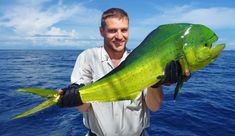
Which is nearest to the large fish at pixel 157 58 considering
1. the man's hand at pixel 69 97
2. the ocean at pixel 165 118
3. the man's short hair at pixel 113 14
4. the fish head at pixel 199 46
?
the fish head at pixel 199 46

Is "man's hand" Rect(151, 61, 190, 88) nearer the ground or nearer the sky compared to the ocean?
nearer the sky

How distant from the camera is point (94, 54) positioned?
311cm

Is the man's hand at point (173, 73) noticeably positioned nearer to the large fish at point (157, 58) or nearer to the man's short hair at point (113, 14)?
the large fish at point (157, 58)

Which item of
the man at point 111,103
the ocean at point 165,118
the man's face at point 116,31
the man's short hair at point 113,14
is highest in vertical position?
the man's short hair at point 113,14

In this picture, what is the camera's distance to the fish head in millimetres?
2031

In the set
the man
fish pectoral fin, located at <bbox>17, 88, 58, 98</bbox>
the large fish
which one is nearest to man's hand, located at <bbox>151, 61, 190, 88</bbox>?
the large fish

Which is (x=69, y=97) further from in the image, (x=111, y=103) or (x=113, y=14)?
(x=113, y=14)

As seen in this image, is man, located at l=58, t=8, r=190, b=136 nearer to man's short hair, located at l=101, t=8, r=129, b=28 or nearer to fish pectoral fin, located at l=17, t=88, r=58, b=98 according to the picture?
man's short hair, located at l=101, t=8, r=129, b=28

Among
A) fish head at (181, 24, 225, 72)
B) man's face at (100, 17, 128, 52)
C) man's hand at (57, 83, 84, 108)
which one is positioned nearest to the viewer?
fish head at (181, 24, 225, 72)

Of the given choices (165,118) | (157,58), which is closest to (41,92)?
(157,58)

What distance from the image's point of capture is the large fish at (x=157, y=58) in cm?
204

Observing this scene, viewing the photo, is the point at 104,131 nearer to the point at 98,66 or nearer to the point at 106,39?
the point at 98,66

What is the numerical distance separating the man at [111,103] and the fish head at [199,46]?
32.6 inches

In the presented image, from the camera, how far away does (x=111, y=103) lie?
300 centimetres
